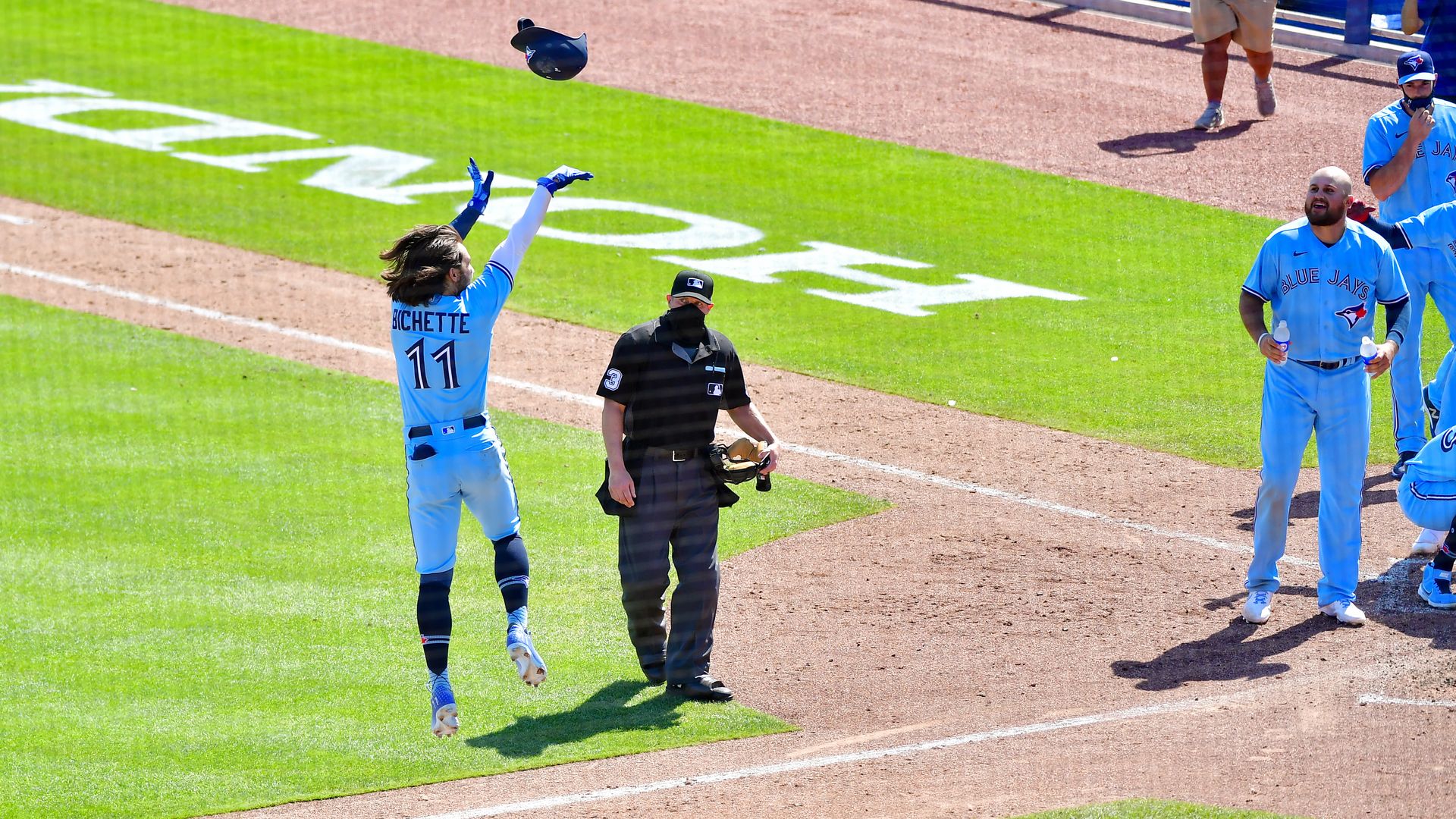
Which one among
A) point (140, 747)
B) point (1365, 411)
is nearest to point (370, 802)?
point (140, 747)

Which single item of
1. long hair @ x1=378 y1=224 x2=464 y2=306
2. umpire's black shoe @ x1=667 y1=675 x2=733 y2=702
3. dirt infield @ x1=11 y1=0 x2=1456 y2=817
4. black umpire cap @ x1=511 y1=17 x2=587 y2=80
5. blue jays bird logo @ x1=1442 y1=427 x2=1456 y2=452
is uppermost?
black umpire cap @ x1=511 y1=17 x2=587 y2=80

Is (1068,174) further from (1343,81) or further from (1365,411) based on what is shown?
(1365,411)

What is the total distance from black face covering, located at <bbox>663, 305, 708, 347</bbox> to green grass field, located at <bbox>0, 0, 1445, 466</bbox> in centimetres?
501

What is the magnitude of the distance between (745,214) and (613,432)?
1035 cm

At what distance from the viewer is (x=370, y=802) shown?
25.3ft

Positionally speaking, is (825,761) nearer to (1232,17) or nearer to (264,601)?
(264,601)

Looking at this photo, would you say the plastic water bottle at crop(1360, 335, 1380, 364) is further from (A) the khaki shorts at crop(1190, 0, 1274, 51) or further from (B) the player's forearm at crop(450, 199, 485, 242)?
(A) the khaki shorts at crop(1190, 0, 1274, 51)

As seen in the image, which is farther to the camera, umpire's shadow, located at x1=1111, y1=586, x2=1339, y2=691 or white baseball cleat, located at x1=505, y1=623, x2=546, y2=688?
umpire's shadow, located at x1=1111, y1=586, x2=1339, y2=691

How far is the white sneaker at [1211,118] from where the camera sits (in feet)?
62.4

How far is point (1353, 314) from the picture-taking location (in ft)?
27.8

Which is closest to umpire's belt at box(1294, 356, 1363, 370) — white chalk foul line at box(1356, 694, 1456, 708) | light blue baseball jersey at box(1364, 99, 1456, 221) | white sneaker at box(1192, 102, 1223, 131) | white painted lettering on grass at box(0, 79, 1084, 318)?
white chalk foul line at box(1356, 694, 1456, 708)

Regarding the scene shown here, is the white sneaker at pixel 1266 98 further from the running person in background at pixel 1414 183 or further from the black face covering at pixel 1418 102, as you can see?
the black face covering at pixel 1418 102

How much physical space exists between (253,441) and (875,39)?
42.3 ft

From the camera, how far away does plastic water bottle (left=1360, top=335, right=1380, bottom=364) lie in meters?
8.49
